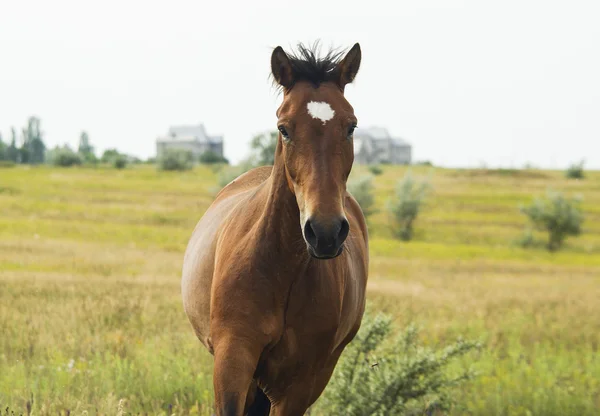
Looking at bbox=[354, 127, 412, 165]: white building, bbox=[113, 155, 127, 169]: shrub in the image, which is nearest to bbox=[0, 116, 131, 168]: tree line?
bbox=[113, 155, 127, 169]: shrub

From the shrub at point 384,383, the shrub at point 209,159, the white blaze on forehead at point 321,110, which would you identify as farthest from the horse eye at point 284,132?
the shrub at point 209,159

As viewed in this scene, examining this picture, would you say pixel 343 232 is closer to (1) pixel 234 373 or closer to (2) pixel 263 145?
(1) pixel 234 373

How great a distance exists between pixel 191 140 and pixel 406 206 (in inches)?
4343

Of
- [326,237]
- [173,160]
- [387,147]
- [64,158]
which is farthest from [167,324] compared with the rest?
[387,147]

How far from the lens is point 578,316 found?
15.1m

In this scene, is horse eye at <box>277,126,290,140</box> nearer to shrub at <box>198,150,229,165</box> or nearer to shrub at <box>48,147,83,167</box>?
shrub at <box>48,147,83,167</box>

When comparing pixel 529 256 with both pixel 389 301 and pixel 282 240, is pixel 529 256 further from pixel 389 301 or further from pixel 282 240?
pixel 282 240

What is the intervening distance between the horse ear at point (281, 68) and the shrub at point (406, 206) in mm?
52830

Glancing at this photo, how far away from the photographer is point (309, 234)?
340cm

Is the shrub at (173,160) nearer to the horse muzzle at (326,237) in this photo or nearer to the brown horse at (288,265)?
the brown horse at (288,265)

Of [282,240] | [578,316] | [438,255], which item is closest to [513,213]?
[438,255]

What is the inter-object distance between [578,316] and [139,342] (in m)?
10.2

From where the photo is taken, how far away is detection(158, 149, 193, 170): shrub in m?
105

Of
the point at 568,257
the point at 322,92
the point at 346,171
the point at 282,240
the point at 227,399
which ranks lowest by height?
the point at 568,257
